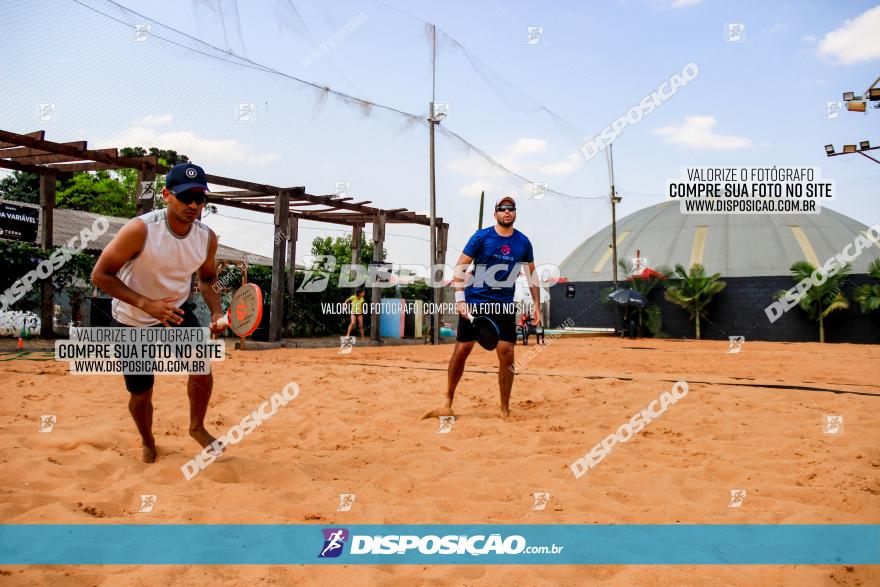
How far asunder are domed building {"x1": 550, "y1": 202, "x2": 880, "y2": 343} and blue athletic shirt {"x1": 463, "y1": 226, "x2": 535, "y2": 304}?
1970 cm

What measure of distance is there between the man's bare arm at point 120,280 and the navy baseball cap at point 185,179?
0.89 ft

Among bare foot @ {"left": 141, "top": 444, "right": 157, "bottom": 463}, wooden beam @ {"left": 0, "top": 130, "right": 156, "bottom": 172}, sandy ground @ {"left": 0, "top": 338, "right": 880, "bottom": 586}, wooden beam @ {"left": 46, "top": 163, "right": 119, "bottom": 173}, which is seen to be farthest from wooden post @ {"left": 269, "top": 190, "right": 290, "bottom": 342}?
bare foot @ {"left": 141, "top": 444, "right": 157, "bottom": 463}

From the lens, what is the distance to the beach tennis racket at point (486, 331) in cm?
502

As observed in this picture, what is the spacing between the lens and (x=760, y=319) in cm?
2522

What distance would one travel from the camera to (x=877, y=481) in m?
3.09

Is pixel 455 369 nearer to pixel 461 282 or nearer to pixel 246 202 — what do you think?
pixel 461 282

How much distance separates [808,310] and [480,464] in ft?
83.4

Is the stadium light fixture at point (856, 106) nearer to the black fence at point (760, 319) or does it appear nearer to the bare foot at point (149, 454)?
the black fence at point (760, 319)

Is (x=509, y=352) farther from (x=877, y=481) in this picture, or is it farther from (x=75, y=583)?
(x=75, y=583)

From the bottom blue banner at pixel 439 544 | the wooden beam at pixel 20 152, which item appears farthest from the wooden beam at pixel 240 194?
the bottom blue banner at pixel 439 544

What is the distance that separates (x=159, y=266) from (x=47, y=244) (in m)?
11.0

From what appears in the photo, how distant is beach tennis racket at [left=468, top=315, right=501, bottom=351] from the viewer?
16.5ft

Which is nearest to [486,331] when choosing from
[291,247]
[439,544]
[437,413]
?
[437,413]

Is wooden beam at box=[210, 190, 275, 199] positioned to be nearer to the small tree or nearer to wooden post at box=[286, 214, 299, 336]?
wooden post at box=[286, 214, 299, 336]
